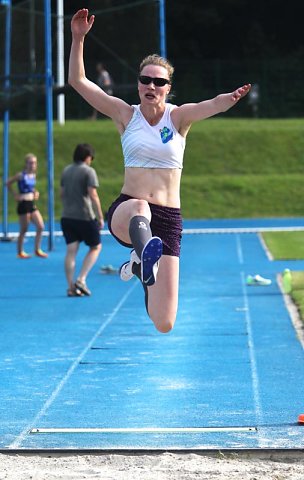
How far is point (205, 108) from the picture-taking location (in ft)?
26.5

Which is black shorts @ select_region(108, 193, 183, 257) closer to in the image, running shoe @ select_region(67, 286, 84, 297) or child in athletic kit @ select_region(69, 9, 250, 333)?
child in athletic kit @ select_region(69, 9, 250, 333)

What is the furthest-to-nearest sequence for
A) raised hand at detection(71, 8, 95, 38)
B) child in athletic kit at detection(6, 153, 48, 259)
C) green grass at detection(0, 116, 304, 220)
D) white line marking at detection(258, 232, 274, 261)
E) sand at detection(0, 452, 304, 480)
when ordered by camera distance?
green grass at detection(0, 116, 304, 220), child in athletic kit at detection(6, 153, 48, 259), white line marking at detection(258, 232, 274, 261), raised hand at detection(71, 8, 95, 38), sand at detection(0, 452, 304, 480)

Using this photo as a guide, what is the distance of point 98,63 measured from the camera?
28984 mm

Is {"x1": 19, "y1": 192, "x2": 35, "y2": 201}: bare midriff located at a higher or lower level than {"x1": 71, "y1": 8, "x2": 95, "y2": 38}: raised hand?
lower

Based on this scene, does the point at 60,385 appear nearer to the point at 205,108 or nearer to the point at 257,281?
the point at 205,108

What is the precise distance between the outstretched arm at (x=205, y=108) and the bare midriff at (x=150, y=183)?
343 mm

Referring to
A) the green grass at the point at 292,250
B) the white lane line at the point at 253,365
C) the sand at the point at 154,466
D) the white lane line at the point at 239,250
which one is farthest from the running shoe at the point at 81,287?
the sand at the point at 154,466

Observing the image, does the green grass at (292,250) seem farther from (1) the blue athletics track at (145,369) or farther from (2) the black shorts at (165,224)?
(2) the black shorts at (165,224)

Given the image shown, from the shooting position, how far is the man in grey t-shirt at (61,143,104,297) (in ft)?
53.1

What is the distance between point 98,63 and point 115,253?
23.0ft

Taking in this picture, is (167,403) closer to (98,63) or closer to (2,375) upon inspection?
(2,375)

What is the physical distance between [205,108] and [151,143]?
1.44 feet

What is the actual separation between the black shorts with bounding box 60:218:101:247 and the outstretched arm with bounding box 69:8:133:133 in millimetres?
7804

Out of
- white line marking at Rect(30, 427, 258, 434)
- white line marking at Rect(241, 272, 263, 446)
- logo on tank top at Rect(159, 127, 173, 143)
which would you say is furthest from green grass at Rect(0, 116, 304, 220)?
white line marking at Rect(30, 427, 258, 434)
